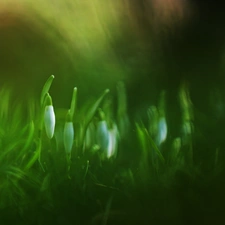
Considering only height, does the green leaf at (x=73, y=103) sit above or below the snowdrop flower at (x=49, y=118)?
above

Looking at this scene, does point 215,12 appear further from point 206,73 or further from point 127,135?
point 127,135

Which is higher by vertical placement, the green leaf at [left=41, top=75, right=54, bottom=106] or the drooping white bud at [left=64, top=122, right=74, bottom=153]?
the green leaf at [left=41, top=75, right=54, bottom=106]

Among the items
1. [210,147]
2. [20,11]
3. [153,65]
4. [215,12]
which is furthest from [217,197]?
[20,11]

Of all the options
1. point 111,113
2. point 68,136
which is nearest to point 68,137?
A: point 68,136

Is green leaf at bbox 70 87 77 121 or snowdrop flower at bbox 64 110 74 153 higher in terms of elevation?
green leaf at bbox 70 87 77 121

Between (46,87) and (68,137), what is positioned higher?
(46,87)

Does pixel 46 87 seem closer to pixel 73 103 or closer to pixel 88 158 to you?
pixel 73 103

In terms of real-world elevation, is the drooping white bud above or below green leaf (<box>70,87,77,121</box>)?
below
